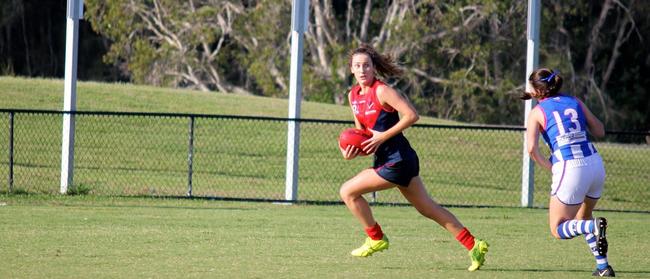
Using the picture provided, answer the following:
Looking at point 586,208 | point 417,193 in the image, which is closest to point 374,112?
point 417,193

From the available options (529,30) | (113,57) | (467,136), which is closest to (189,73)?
(113,57)

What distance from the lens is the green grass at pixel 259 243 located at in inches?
352

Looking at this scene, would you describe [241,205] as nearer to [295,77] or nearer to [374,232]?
[295,77]

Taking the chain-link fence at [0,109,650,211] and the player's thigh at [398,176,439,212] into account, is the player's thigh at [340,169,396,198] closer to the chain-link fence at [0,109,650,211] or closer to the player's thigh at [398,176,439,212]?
the player's thigh at [398,176,439,212]

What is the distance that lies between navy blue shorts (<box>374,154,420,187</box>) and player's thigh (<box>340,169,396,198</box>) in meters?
0.06

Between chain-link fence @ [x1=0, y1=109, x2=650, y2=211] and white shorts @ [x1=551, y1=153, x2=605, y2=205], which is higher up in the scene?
white shorts @ [x1=551, y1=153, x2=605, y2=205]

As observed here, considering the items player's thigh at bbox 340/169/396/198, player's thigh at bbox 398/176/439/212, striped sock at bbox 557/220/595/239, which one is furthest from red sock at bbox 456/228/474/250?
striped sock at bbox 557/220/595/239

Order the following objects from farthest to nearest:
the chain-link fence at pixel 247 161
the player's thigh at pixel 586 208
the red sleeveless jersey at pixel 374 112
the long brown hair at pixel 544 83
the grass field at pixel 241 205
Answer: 1. the chain-link fence at pixel 247 161
2. the grass field at pixel 241 205
3. the red sleeveless jersey at pixel 374 112
4. the player's thigh at pixel 586 208
5. the long brown hair at pixel 544 83

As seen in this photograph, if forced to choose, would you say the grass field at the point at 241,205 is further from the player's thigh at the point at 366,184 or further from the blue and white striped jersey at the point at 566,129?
the blue and white striped jersey at the point at 566,129

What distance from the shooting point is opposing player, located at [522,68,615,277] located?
27.5 ft

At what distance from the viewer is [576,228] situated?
839cm

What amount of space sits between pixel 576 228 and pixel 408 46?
101 feet

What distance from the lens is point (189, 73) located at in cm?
4231

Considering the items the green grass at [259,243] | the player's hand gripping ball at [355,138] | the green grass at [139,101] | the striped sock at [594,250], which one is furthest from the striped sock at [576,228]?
the green grass at [139,101]
